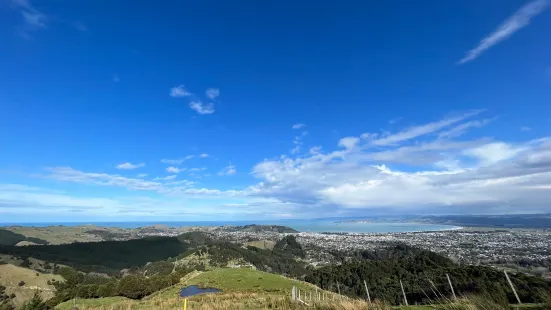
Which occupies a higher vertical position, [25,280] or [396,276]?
[396,276]

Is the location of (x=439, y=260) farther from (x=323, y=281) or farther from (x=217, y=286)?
(x=217, y=286)

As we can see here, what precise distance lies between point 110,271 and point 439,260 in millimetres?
157531

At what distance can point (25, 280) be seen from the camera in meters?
121

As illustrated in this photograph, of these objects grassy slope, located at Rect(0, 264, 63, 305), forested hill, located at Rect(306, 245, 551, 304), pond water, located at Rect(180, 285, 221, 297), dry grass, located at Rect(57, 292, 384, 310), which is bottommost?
grassy slope, located at Rect(0, 264, 63, 305)

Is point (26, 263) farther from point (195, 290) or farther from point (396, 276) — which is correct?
point (396, 276)

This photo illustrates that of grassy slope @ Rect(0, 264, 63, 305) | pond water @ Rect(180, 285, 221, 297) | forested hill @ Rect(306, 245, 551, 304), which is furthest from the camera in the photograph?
grassy slope @ Rect(0, 264, 63, 305)

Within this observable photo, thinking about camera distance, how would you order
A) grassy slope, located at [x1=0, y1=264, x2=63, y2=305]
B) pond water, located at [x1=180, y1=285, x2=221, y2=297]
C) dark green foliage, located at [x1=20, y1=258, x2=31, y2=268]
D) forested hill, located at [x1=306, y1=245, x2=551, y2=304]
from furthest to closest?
1. dark green foliage, located at [x1=20, y1=258, x2=31, y2=268]
2. grassy slope, located at [x1=0, y1=264, x2=63, y2=305]
3. forested hill, located at [x1=306, y1=245, x2=551, y2=304]
4. pond water, located at [x1=180, y1=285, x2=221, y2=297]

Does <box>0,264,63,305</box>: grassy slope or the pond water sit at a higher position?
the pond water

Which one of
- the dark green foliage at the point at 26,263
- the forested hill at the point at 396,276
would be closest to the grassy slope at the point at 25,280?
the dark green foliage at the point at 26,263

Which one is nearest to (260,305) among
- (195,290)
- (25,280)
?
(195,290)

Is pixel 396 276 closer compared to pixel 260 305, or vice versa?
pixel 260 305

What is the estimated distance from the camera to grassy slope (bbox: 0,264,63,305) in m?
110

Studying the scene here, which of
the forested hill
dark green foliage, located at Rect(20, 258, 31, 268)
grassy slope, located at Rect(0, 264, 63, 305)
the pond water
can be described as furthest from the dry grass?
dark green foliage, located at Rect(20, 258, 31, 268)

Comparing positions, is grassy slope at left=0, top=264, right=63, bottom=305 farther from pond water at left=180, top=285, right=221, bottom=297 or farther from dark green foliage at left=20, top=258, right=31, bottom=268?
pond water at left=180, top=285, right=221, bottom=297
